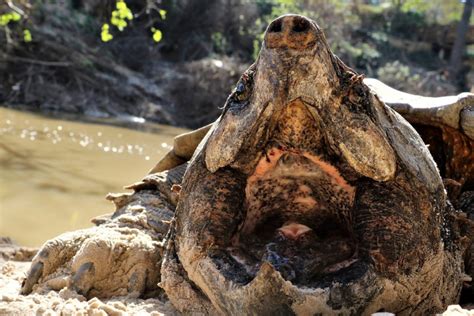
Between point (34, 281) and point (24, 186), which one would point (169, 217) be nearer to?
point (34, 281)

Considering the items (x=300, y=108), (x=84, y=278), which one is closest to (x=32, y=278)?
(x=84, y=278)

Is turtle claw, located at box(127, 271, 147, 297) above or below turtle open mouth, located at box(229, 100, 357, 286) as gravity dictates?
below

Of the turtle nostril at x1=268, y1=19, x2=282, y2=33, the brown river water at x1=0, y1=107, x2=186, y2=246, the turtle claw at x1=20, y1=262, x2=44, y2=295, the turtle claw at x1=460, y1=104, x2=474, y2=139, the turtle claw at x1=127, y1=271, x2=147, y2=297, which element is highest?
the turtle nostril at x1=268, y1=19, x2=282, y2=33

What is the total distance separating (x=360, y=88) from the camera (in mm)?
1660

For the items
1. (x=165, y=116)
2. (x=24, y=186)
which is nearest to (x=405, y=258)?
(x=24, y=186)

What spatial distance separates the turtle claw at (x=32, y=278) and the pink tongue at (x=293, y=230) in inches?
45.2

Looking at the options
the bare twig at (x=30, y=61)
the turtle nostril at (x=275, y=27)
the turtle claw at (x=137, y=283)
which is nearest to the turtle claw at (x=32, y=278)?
the turtle claw at (x=137, y=283)

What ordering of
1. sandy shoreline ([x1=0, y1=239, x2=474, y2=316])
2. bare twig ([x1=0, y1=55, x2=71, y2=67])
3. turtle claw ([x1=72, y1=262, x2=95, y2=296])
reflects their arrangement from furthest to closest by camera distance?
bare twig ([x1=0, y1=55, x2=71, y2=67]) < turtle claw ([x1=72, y1=262, x2=95, y2=296]) < sandy shoreline ([x1=0, y1=239, x2=474, y2=316])

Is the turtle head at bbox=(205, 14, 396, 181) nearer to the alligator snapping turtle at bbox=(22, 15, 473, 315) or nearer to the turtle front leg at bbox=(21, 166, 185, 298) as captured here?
the alligator snapping turtle at bbox=(22, 15, 473, 315)

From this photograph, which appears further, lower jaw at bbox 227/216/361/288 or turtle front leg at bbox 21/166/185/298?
turtle front leg at bbox 21/166/185/298

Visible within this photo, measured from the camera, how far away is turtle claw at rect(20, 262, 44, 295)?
2.29 meters

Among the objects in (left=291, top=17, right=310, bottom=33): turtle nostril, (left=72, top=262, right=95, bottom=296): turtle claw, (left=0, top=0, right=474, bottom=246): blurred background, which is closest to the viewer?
(left=291, top=17, right=310, bottom=33): turtle nostril

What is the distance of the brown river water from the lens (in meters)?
3.92

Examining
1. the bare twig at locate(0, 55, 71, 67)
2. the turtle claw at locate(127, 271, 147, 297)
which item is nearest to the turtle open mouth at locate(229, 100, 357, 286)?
the turtle claw at locate(127, 271, 147, 297)
